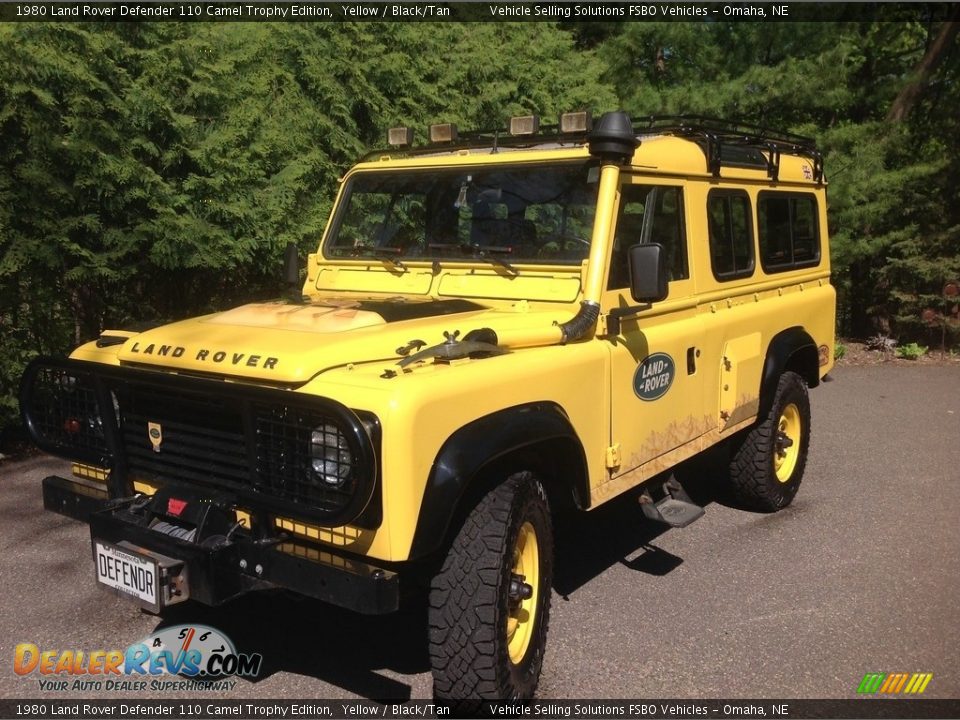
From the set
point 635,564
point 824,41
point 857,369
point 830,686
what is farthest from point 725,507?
point 824,41

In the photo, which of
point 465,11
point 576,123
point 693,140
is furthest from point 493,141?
point 465,11

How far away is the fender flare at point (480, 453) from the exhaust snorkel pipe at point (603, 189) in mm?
487

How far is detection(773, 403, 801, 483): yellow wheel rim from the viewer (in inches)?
215

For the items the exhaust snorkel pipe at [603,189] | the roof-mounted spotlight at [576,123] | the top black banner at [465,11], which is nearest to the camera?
the exhaust snorkel pipe at [603,189]

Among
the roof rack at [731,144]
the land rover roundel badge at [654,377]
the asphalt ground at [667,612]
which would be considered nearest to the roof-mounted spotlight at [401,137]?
the roof rack at [731,144]

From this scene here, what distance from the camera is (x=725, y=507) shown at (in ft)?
18.0

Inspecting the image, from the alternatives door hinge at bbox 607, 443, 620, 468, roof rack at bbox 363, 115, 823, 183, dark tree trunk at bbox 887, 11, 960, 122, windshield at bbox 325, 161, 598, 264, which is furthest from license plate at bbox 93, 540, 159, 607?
dark tree trunk at bbox 887, 11, 960, 122

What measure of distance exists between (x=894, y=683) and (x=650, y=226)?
2.18 meters

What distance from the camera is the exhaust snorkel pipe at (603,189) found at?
11.8 feet

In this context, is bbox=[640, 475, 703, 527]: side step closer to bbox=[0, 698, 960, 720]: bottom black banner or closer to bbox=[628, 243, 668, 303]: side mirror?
bbox=[0, 698, 960, 720]: bottom black banner

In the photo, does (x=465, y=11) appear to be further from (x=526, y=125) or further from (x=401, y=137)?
(x=526, y=125)

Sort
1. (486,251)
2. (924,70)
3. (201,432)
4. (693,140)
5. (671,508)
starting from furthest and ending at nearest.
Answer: (924,70) < (693,140) < (671,508) < (486,251) < (201,432)

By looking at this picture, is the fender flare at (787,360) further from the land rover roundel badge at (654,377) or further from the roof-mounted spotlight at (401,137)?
the roof-mounted spotlight at (401,137)

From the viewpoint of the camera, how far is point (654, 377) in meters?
3.93
